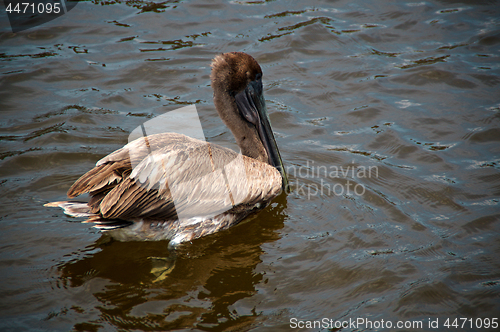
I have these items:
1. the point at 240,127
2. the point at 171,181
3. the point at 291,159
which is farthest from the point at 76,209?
the point at 291,159

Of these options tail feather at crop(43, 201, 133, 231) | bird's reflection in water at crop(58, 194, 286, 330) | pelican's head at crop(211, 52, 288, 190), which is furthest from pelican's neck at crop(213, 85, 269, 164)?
tail feather at crop(43, 201, 133, 231)

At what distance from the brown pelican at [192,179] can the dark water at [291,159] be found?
0.24m

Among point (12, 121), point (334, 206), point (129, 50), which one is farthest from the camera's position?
point (129, 50)

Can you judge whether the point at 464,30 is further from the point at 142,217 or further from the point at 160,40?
the point at 142,217

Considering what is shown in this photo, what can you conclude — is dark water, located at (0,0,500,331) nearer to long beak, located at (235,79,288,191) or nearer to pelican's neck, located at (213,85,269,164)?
long beak, located at (235,79,288,191)

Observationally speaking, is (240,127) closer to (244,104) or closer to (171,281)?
(244,104)

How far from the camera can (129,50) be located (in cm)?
643

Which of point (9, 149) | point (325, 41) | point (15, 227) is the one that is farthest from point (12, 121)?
point (325, 41)

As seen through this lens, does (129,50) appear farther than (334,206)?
Yes

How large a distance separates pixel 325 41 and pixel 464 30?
213 cm

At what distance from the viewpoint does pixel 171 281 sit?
10.7 ft

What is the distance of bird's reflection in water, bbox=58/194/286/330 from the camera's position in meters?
2.91

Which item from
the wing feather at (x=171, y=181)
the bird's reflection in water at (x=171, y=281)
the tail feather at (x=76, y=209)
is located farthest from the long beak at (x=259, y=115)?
the tail feather at (x=76, y=209)

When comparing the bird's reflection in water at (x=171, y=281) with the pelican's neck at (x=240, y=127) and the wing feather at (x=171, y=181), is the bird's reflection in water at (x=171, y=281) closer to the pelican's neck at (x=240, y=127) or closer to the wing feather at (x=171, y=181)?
the wing feather at (x=171, y=181)
